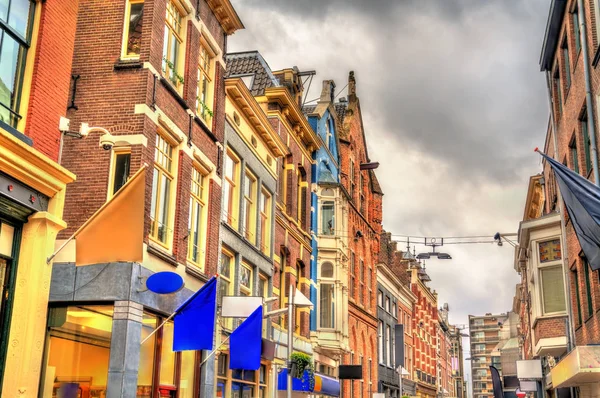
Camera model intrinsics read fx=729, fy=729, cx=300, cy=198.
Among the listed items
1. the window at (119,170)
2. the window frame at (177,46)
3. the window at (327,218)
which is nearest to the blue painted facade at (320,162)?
the window at (327,218)

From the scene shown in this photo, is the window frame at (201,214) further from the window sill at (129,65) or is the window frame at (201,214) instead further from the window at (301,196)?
the window at (301,196)

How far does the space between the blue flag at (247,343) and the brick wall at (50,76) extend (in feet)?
25.4

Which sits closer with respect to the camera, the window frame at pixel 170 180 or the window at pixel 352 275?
the window frame at pixel 170 180

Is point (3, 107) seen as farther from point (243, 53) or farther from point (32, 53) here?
point (243, 53)

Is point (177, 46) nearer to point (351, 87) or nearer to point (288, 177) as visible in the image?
point (288, 177)

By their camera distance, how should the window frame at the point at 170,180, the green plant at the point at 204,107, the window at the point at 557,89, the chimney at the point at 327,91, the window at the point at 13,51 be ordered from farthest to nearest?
the chimney at the point at 327,91 → the window at the point at 557,89 → the green plant at the point at 204,107 → the window frame at the point at 170,180 → the window at the point at 13,51

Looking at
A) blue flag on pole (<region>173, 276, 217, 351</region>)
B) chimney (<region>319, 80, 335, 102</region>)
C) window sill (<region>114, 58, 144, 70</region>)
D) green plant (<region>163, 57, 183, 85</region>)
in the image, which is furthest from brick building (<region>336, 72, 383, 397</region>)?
window sill (<region>114, 58, 144, 70</region>)

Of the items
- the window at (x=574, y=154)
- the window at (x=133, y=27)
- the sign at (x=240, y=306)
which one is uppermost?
the window at (x=133, y=27)

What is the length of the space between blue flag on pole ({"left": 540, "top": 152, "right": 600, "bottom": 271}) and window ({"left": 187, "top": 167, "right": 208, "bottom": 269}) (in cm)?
922

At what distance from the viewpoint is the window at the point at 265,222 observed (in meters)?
26.6

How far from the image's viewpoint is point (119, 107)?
16656mm

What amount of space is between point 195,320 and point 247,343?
3.34 m

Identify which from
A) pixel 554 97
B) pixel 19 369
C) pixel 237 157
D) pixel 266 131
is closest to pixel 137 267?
pixel 19 369

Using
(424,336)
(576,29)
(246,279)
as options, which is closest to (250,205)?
(246,279)
